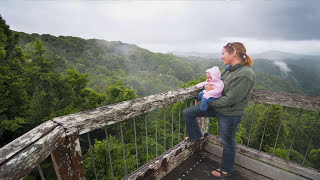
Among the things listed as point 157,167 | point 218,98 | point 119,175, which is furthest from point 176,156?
point 119,175

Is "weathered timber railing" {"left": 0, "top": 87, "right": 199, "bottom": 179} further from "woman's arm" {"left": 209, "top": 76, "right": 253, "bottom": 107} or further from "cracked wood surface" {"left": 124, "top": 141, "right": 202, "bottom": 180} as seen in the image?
A: "woman's arm" {"left": 209, "top": 76, "right": 253, "bottom": 107}

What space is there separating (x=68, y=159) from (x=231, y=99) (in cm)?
183

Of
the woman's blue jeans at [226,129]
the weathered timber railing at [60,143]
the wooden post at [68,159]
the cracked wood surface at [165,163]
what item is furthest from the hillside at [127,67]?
the wooden post at [68,159]

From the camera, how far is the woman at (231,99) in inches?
76.4

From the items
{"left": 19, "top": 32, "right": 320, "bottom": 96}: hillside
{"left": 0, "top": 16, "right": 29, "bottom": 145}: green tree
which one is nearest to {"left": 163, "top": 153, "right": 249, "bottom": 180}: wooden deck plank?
{"left": 0, "top": 16, "right": 29, "bottom": 145}: green tree

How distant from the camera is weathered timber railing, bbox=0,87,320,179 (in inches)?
33.4

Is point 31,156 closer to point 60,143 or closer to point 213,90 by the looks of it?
point 60,143

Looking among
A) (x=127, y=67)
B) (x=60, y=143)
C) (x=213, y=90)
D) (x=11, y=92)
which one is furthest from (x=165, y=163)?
(x=127, y=67)

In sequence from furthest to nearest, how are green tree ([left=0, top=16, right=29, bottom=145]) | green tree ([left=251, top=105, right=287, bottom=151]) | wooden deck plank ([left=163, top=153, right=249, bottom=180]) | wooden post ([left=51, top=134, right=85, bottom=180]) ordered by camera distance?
1. green tree ([left=251, top=105, right=287, bottom=151])
2. green tree ([left=0, top=16, right=29, bottom=145])
3. wooden deck plank ([left=163, top=153, right=249, bottom=180])
4. wooden post ([left=51, top=134, right=85, bottom=180])

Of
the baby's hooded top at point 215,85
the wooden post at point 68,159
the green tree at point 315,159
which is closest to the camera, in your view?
the wooden post at point 68,159

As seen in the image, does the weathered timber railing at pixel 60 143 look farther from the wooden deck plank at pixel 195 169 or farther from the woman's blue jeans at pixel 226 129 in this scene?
the wooden deck plank at pixel 195 169

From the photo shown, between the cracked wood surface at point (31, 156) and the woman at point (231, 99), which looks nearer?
the cracked wood surface at point (31, 156)

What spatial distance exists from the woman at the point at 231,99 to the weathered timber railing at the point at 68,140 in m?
0.61

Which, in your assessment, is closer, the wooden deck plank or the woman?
the woman
